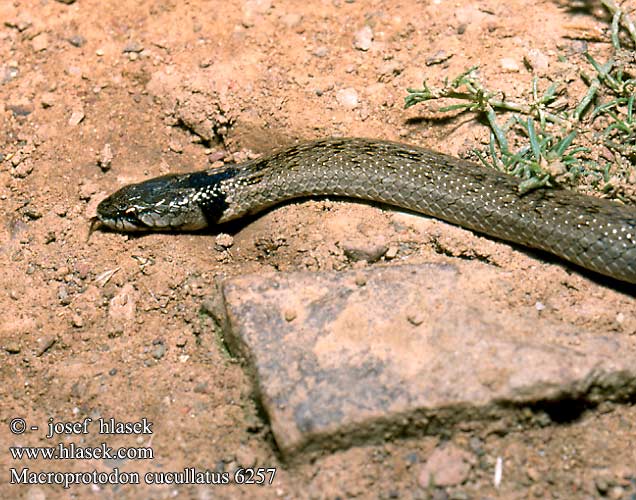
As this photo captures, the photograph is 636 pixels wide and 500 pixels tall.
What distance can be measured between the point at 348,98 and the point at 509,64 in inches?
50.4

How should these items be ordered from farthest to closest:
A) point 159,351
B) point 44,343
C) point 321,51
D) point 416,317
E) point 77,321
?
point 321,51, point 77,321, point 44,343, point 159,351, point 416,317

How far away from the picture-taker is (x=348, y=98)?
5273mm

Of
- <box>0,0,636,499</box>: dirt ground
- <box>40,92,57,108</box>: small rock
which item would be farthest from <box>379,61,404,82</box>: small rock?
<box>40,92,57,108</box>: small rock

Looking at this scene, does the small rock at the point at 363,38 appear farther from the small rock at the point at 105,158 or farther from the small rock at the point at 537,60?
the small rock at the point at 105,158

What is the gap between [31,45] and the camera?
5.99 metres

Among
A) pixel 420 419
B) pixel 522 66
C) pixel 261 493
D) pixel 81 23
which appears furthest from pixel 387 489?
pixel 81 23

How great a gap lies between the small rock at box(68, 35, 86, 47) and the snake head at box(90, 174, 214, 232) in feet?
5.35

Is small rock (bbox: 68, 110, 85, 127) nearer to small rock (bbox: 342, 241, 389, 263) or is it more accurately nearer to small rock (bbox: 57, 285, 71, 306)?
small rock (bbox: 57, 285, 71, 306)

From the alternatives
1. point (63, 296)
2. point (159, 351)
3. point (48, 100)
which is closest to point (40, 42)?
point (48, 100)

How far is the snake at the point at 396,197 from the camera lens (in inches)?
Result: 165

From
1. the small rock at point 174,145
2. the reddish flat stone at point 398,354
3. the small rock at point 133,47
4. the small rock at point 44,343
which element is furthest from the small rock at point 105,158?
the reddish flat stone at point 398,354

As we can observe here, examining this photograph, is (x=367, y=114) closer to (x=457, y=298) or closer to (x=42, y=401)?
(x=457, y=298)

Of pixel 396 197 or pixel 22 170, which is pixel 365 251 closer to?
pixel 396 197

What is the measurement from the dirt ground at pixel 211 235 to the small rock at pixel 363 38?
0.5 inches
